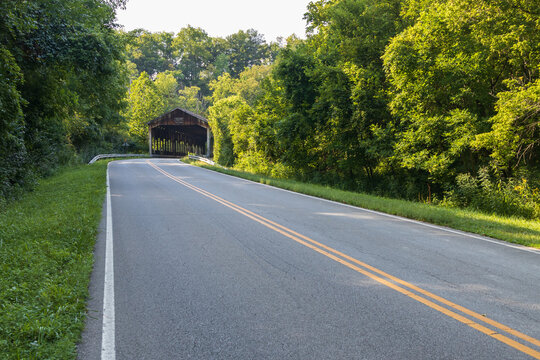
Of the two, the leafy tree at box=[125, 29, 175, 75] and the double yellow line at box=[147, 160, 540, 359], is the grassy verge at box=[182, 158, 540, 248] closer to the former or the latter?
the double yellow line at box=[147, 160, 540, 359]

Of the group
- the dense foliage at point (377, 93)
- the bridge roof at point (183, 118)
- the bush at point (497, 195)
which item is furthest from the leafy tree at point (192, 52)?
the bush at point (497, 195)

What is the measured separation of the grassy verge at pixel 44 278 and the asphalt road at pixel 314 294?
216 millimetres

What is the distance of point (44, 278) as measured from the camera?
16.4 feet

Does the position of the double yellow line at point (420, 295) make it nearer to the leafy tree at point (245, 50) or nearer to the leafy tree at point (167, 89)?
the leafy tree at point (167, 89)

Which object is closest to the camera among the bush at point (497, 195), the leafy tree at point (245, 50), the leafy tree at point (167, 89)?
the bush at point (497, 195)

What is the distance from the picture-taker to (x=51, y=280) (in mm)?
4883

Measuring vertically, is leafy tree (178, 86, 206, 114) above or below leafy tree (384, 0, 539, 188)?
above

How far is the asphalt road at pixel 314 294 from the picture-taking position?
3.49 meters

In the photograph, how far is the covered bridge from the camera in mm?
48625

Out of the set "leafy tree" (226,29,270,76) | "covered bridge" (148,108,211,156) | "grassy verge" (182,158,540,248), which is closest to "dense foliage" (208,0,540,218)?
"grassy verge" (182,158,540,248)

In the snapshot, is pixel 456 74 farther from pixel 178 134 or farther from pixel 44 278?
pixel 178 134

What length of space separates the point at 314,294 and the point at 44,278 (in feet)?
11.9

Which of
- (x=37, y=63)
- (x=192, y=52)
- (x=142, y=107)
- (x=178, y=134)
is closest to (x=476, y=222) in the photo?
(x=37, y=63)

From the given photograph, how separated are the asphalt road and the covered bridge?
136 feet
